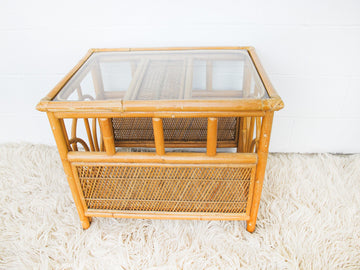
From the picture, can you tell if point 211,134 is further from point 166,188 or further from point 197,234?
point 197,234

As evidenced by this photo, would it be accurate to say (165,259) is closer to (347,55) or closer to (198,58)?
(198,58)

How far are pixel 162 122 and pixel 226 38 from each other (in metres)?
0.50

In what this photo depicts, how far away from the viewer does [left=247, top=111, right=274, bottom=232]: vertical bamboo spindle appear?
0.83 m

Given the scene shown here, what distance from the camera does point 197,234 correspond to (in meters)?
1.08

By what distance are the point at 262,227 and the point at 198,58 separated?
716mm

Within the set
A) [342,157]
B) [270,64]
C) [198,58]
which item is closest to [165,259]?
[198,58]

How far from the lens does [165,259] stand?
3.30 feet

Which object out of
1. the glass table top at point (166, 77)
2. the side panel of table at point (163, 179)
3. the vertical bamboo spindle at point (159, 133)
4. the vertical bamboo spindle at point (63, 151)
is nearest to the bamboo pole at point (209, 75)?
the glass table top at point (166, 77)

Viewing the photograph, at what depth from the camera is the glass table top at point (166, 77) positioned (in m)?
0.90

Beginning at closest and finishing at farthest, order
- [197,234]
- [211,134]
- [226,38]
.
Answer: [211,134] → [197,234] → [226,38]

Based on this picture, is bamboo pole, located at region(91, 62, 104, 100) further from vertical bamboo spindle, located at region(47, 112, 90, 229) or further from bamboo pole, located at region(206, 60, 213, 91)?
bamboo pole, located at region(206, 60, 213, 91)

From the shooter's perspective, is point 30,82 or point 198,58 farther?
point 30,82

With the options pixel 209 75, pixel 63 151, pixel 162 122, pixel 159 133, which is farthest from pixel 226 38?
pixel 63 151

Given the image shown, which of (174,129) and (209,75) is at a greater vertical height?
(209,75)
